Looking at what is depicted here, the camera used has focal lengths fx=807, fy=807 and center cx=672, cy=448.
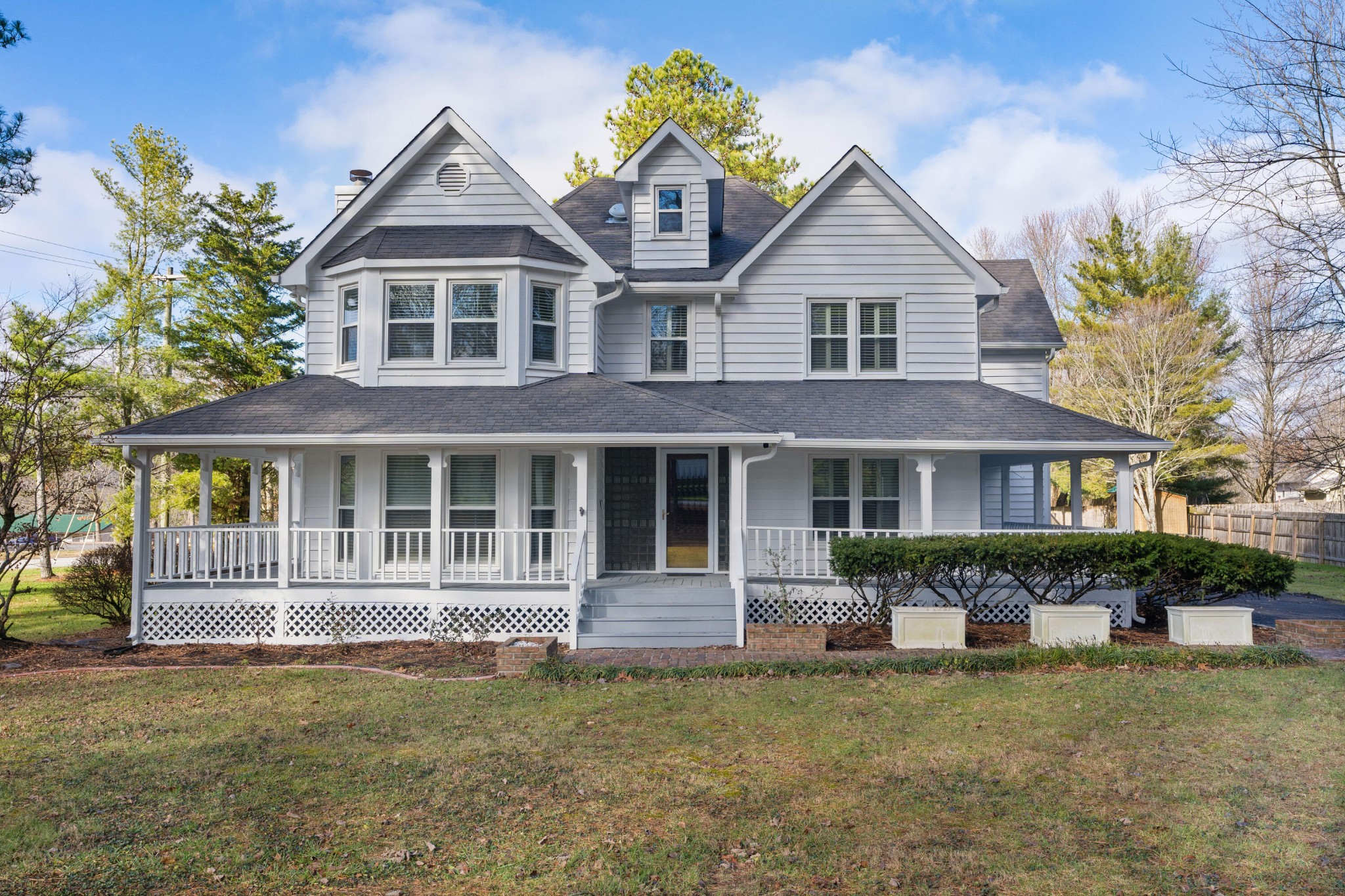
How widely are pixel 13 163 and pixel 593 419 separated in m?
10.6

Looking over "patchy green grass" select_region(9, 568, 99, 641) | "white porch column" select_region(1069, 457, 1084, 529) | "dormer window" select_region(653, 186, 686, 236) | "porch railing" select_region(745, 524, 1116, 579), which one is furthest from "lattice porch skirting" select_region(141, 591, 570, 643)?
"white porch column" select_region(1069, 457, 1084, 529)

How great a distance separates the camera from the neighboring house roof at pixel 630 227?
49.7 ft

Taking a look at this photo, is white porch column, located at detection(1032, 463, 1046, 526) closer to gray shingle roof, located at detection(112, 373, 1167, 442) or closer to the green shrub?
gray shingle roof, located at detection(112, 373, 1167, 442)

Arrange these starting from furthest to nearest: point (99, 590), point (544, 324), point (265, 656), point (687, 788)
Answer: point (99, 590), point (544, 324), point (265, 656), point (687, 788)

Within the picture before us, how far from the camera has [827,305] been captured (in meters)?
15.2

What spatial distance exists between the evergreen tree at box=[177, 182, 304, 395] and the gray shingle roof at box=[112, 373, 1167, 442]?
15048mm

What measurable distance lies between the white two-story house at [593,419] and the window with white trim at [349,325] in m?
0.04

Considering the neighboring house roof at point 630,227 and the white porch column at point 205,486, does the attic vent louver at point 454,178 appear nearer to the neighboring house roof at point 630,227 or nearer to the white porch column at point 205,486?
the neighboring house roof at point 630,227

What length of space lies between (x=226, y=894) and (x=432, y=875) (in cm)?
106

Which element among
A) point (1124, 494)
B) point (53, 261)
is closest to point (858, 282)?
point (1124, 494)

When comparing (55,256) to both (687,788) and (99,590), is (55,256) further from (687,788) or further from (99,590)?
(687,788)

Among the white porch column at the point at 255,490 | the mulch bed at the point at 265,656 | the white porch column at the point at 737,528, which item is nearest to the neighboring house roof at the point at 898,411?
the white porch column at the point at 737,528

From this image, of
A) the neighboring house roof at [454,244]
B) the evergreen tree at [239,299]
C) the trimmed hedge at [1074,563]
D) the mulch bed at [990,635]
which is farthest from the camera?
the evergreen tree at [239,299]

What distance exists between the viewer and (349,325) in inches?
549
